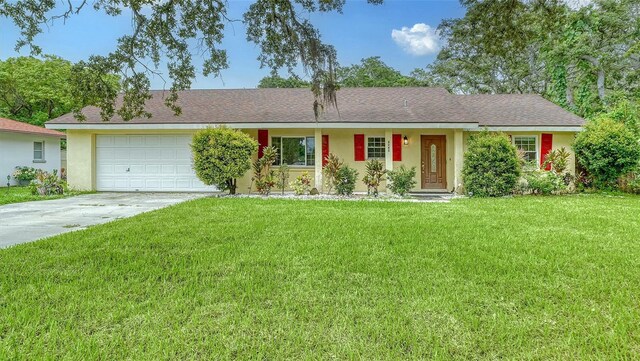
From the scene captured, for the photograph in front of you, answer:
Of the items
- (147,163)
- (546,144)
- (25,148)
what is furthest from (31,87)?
(546,144)

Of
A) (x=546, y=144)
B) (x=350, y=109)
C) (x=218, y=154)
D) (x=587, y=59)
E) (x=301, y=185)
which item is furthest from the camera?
→ (x=587, y=59)

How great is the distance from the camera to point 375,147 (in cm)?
1292

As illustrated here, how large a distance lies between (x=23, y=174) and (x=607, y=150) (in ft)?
73.0

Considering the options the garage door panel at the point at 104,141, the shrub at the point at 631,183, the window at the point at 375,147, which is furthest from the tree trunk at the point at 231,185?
the shrub at the point at 631,183

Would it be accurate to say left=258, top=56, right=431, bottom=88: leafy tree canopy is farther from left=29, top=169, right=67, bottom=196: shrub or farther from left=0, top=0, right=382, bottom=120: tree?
left=0, top=0, right=382, bottom=120: tree


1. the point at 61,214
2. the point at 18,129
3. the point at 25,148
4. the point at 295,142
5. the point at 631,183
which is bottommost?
the point at 61,214

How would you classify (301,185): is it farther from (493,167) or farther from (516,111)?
(516,111)

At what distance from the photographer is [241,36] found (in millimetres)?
6852

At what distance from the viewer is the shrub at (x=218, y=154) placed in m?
10.7

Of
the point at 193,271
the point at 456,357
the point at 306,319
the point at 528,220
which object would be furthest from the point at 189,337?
the point at 528,220

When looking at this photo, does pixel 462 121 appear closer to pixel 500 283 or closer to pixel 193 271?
pixel 500 283

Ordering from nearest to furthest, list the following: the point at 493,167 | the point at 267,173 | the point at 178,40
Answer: the point at 178,40
the point at 493,167
the point at 267,173

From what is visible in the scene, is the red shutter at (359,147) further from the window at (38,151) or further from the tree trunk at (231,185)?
the window at (38,151)

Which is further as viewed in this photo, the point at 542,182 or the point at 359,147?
the point at 359,147
